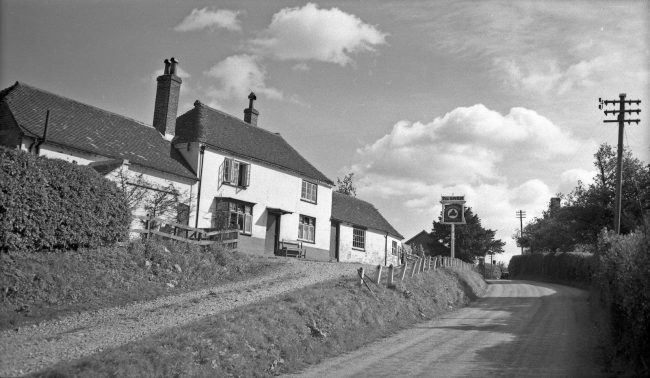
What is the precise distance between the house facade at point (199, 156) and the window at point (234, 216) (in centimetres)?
6

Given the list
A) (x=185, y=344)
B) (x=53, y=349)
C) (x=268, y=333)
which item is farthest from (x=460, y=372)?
(x=53, y=349)

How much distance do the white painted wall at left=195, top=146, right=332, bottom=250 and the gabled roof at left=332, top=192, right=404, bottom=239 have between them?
2.73m

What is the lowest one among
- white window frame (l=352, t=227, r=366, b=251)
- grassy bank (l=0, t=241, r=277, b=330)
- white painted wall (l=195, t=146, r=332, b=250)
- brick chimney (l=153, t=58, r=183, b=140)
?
grassy bank (l=0, t=241, r=277, b=330)

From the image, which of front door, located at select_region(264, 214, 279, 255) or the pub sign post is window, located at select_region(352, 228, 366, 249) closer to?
the pub sign post

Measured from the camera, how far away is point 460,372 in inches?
442

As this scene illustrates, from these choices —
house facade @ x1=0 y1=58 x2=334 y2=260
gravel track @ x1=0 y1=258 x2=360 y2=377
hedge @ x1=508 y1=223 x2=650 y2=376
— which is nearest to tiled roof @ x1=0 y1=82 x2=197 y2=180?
house facade @ x1=0 y1=58 x2=334 y2=260

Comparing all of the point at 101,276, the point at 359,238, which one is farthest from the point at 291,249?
the point at 101,276

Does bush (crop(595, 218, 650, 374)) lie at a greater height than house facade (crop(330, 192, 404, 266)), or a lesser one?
lesser

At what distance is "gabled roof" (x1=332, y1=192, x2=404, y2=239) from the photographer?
41.4 m

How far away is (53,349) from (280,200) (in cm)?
2334

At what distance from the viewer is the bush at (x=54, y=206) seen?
1441 centimetres

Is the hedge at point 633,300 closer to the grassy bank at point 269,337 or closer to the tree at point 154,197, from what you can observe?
the grassy bank at point 269,337

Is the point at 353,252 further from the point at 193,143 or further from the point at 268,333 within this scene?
the point at 268,333

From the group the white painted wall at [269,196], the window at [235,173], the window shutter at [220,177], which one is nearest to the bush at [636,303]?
the white painted wall at [269,196]
